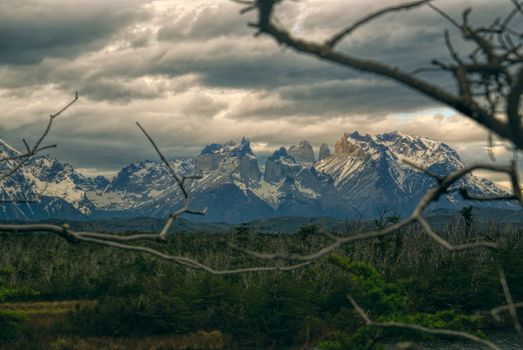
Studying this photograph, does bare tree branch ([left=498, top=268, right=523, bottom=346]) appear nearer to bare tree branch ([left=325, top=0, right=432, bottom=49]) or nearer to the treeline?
bare tree branch ([left=325, top=0, right=432, bottom=49])

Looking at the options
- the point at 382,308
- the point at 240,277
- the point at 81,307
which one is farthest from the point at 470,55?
the point at 240,277

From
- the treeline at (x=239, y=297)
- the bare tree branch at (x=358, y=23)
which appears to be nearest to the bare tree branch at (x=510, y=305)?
the bare tree branch at (x=358, y=23)

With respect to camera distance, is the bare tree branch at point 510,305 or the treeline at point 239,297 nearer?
the bare tree branch at point 510,305

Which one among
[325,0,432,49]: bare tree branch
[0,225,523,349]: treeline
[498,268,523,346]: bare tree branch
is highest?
[325,0,432,49]: bare tree branch

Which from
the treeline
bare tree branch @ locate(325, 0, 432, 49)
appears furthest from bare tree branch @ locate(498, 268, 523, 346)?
the treeline

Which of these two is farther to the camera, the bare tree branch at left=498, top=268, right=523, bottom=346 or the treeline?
the treeline

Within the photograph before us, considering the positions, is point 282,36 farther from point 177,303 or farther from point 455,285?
point 455,285

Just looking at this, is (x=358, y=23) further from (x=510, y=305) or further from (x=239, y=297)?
(x=239, y=297)

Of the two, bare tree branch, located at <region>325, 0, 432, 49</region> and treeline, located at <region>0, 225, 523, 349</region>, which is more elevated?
bare tree branch, located at <region>325, 0, 432, 49</region>

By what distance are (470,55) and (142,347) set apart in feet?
196

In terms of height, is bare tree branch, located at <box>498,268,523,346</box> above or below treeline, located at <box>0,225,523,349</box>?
above

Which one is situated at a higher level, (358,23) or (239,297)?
(358,23)

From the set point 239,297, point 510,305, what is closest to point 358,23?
point 510,305

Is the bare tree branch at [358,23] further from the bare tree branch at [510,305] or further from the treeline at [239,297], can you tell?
the treeline at [239,297]
